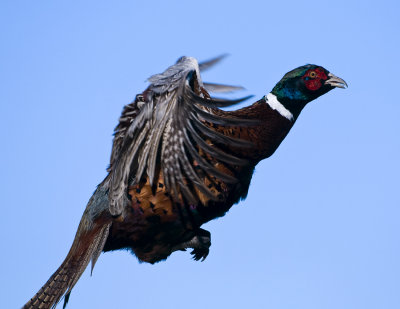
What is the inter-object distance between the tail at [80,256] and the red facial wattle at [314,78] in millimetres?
1706

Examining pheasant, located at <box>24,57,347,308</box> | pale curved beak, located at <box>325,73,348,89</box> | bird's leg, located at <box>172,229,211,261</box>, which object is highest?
pale curved beak, located at <box>325,73,348,89</box>

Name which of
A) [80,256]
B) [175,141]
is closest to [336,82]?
[175,141]

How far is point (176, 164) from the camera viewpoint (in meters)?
4.27

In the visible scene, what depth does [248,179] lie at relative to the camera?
4738 millimetres

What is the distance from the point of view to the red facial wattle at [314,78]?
4.84 meters

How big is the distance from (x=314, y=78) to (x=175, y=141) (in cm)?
127

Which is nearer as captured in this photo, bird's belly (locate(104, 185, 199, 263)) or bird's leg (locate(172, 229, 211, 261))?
bird's belly (locate(104, 185, 199, 263))

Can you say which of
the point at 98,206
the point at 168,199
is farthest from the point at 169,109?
the point at 98,206

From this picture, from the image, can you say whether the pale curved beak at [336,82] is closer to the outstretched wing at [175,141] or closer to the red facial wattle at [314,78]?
Result: the red facial wattle at [314,78]

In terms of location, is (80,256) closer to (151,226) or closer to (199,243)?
(151,226)

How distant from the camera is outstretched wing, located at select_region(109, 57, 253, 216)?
419 cm

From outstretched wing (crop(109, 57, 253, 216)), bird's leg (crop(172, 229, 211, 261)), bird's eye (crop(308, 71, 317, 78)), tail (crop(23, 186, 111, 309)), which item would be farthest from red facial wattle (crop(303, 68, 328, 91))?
tail (crop(23, 186, 111, 309))

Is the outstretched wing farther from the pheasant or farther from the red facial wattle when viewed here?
the red facial wattle

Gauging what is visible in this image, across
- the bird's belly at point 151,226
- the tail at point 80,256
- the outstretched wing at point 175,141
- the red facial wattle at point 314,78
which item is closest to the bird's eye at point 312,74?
the red facial wattle at point 314,78
